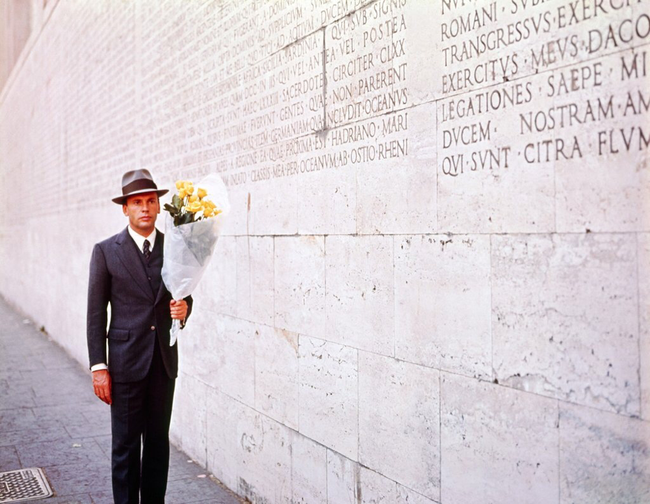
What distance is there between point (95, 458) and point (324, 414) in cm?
269

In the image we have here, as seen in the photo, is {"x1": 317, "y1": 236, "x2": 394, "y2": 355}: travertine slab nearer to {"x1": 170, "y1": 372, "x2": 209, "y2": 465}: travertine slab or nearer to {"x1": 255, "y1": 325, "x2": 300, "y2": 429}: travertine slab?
{"x1": 255, "y1": 325, "x2": 300, "y2": 429}: travertine slab

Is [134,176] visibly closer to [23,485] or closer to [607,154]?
[23,485]

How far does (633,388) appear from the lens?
7.70ft

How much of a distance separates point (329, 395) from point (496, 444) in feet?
4.37

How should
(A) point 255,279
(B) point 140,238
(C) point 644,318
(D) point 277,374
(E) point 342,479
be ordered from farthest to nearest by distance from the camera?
(A) point 255,279 → (D) point 277,374 → (B) point 140,238 → (E) point 342,479 → (C) point 644,318

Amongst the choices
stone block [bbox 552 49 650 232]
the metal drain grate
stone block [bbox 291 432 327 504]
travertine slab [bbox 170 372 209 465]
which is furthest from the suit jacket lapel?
stone block [bbox 552 49 650 232]

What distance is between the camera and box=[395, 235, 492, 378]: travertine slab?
2986 millimetres

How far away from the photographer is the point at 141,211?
4.39m

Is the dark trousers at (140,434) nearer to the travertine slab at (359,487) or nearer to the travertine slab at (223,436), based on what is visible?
the travertine slab at (223,436)

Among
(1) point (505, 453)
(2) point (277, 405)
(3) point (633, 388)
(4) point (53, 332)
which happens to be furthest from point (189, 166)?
(4) point (53, 332)

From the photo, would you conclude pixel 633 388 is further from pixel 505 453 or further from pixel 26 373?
pixel 26 373

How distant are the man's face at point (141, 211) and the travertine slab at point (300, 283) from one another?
0.76 metres

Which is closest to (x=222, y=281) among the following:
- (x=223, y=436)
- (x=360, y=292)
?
(x=223, y=436)

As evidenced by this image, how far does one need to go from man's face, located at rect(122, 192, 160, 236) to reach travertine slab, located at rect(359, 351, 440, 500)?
147 centimetres
